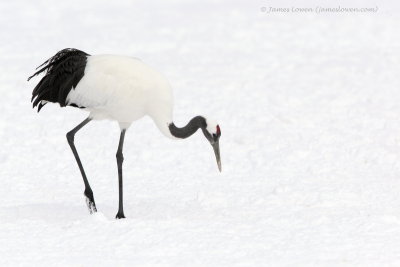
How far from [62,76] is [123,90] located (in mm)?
541

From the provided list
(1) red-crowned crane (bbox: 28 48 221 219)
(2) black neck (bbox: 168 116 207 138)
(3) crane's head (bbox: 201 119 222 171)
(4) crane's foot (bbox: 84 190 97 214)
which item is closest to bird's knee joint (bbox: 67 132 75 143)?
(1) red-crowned crane (bbox: 28 48 221 219)

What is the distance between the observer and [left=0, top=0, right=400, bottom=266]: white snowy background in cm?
611

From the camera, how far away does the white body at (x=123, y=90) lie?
685cm

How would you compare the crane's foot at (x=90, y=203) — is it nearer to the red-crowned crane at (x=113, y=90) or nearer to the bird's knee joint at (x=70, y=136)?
the red-crowned crane at (x=113, y=90)

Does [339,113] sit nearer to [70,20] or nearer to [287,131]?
[287,131]

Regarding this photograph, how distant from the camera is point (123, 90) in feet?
22.4

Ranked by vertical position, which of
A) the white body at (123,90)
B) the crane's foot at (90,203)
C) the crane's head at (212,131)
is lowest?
the crane's foot at (90,203)

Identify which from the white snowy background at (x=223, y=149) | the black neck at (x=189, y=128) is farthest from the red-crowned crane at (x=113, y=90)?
the white snowy background at (x=223, y=149)

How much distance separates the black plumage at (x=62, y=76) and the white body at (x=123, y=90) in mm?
48

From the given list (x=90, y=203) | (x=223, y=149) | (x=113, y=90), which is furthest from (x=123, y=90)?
(x=223, y=149)

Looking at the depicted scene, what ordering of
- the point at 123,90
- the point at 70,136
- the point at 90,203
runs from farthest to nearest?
the point at 70,136 → the point at 90,203 → the point at 123,90

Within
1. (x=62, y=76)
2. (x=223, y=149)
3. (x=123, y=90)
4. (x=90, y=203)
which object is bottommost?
(x=90, y=203)

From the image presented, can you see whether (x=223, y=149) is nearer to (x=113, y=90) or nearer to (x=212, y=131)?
(x=212, y=131)

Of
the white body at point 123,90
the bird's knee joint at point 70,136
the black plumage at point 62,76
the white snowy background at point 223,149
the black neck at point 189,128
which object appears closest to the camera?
the white snowy background at point 223,149
